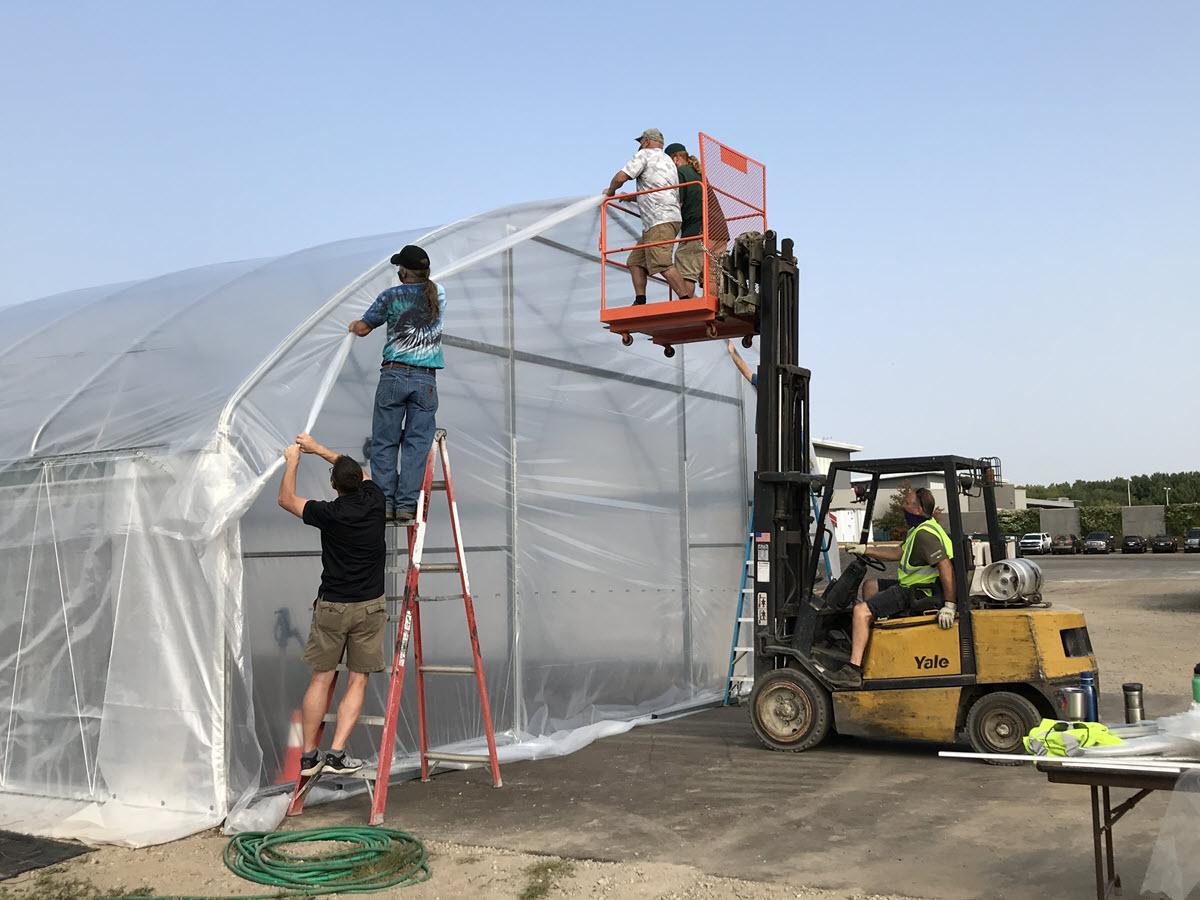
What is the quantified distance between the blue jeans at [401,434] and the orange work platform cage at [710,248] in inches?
84.7

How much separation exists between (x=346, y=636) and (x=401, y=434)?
4.47 feet

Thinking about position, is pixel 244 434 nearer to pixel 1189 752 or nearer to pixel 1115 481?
pixel 1189 752

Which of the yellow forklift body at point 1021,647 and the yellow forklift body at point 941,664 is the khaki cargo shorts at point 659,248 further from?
Result: the yellow forklift body at point 1021,647

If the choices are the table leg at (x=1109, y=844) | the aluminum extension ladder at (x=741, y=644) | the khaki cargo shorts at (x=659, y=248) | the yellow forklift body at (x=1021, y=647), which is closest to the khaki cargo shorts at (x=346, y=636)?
the khaki cargo shorts at (x=659, y=248)

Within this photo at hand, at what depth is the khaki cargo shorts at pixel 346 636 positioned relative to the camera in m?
6.90

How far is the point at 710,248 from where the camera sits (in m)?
9.23

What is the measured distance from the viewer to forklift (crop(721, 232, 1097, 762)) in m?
8.12

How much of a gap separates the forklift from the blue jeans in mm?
2901

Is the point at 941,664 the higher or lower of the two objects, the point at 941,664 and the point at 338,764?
the higher

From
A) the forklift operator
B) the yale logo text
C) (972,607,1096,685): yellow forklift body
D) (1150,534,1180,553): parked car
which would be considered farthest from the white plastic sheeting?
(1150,534,1180,553): parked car

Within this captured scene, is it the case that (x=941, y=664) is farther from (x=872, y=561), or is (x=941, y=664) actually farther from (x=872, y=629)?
(x=872, y=561)

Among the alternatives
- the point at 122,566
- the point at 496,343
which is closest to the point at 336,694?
the point at 122,566

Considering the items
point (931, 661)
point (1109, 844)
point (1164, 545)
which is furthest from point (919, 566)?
point (1164, 545)

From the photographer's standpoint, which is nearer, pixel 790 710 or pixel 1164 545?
pixel 790 710
